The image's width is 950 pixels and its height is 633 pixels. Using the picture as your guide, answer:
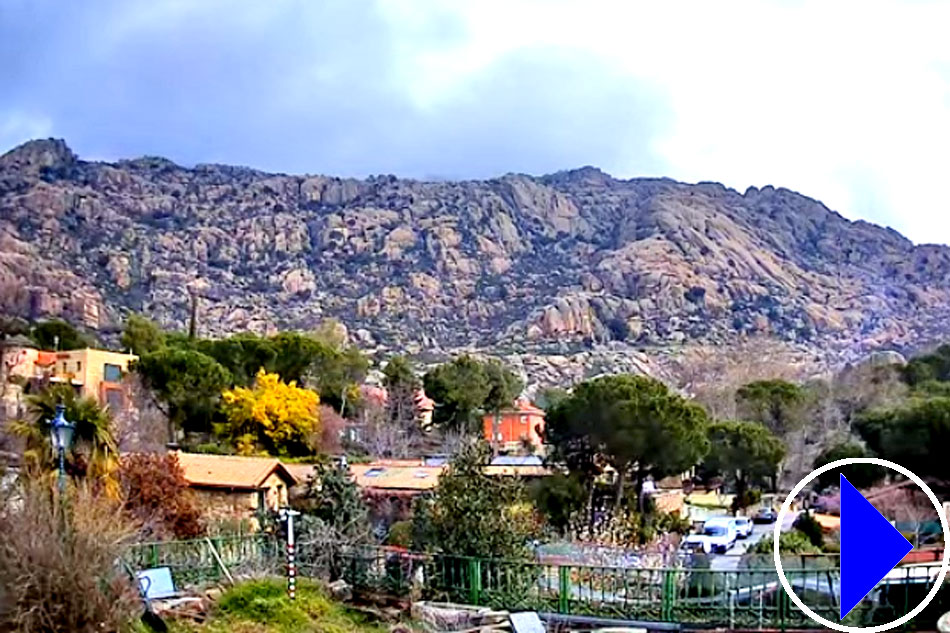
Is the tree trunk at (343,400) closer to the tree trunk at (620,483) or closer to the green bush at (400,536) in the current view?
the tree trunk at (620,483)

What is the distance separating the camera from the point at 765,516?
30.2m

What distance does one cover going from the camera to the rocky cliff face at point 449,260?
271 ft

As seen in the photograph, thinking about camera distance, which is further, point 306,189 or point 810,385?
point 306,189

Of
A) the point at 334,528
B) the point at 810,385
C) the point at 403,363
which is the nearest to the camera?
the point at 334,528

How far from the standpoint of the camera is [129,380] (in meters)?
33.7

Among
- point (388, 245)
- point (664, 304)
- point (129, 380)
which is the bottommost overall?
point (129, 380)

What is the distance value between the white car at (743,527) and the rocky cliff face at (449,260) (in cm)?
5124

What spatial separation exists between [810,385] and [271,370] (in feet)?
81.7

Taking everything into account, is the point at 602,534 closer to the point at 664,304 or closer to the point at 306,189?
the point at 664,304

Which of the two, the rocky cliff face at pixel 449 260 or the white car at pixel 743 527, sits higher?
the rocky cliff face at pixel 449 260

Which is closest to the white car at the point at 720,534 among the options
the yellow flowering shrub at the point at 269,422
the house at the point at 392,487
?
the house at the point at 392,487

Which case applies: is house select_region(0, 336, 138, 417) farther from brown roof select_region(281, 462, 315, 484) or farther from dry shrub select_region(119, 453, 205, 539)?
dry shrub select_region(119, 453, 205, 539)

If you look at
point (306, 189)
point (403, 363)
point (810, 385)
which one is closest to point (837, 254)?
point (306, 189)

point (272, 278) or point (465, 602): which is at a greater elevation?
point (272, 278)
